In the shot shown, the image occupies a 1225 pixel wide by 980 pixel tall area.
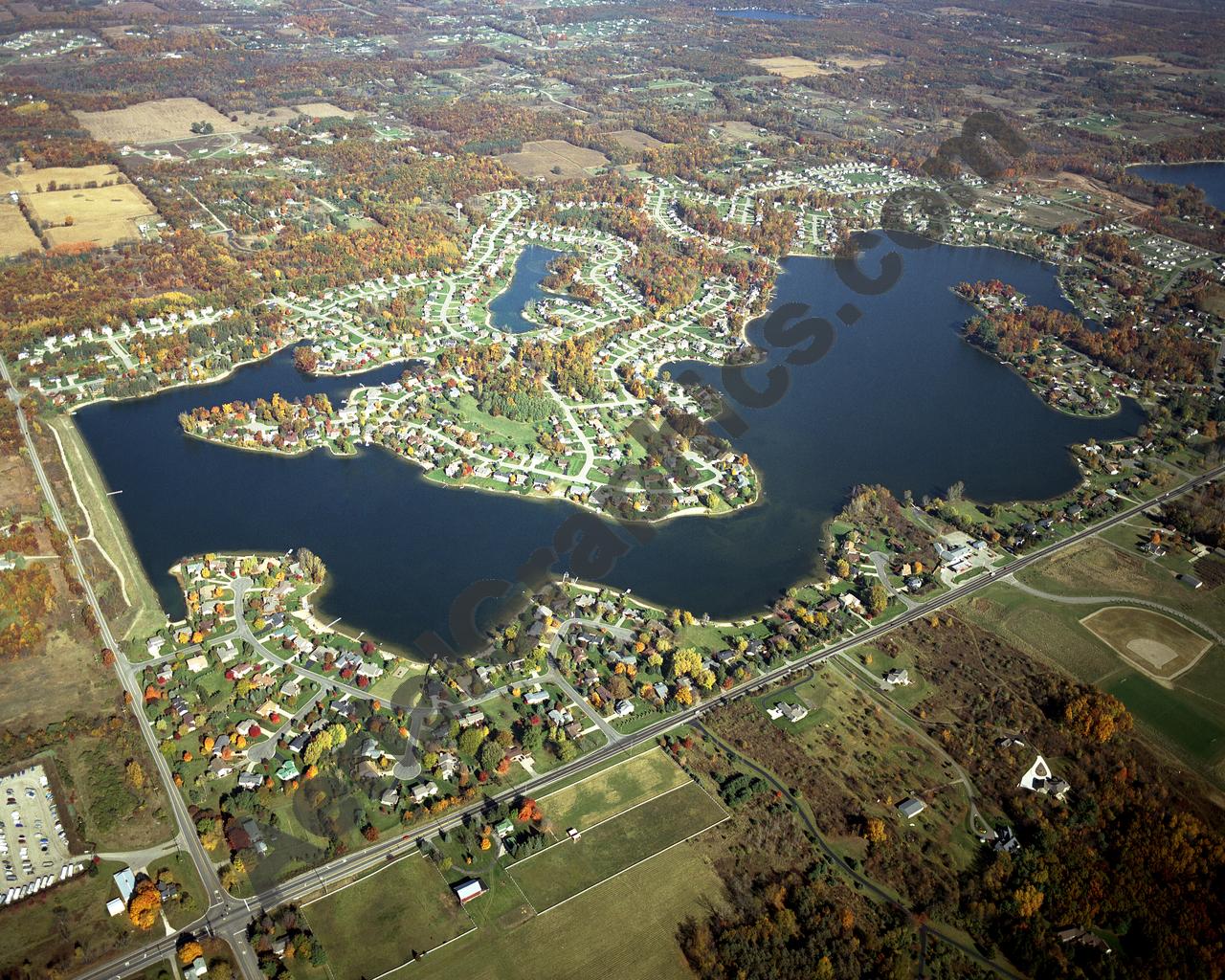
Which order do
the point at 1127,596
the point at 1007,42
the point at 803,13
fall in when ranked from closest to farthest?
the point at 1127,596 → the point at 1007,42 → the point at 803,13

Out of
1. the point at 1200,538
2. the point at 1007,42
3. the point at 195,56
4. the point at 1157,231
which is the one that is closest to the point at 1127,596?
the point at 1200,538

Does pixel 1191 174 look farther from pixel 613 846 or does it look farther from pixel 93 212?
pixel 93 212

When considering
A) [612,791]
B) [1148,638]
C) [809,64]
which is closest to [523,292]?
[612,791]

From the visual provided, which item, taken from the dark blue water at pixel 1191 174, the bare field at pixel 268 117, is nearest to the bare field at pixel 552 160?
the bare field at pixel 268 117

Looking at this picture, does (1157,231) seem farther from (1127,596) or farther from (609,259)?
(1127,596)

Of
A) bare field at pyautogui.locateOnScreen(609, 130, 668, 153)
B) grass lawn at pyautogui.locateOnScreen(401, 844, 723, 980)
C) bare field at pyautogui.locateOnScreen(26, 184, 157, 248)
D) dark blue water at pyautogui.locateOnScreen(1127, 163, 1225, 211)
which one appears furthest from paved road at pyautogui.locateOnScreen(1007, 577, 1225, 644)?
bare field at pyautogui.locateOnScreen(609, 130, 668, 153)

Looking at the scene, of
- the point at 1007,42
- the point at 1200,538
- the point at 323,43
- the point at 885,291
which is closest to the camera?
the point at 1200,538
